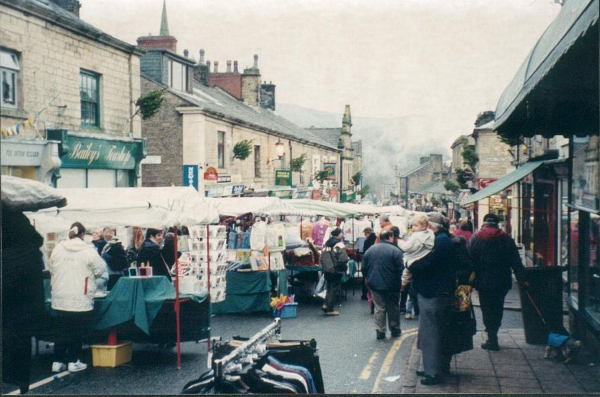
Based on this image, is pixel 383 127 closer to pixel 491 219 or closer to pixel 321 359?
pixel 491 219

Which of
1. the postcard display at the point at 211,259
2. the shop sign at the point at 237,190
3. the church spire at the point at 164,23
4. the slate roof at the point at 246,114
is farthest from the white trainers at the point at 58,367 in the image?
the shop sign at the point at 237,190

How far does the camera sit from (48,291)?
897 cm

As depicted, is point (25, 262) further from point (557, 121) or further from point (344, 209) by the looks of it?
point (344, 209)

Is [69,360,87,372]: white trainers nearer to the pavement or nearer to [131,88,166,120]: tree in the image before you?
the pavement

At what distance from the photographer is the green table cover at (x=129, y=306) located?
791 centimetres

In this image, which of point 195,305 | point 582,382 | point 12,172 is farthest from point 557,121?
point 12,172

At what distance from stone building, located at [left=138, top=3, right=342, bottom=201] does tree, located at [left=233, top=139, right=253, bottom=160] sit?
135mm

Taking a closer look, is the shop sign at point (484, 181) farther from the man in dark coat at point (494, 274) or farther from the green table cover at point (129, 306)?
the green table cover at point (129, 306)

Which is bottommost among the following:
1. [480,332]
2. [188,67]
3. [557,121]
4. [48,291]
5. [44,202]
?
[480,332]

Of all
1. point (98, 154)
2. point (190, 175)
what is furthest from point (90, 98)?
point (190, 175)

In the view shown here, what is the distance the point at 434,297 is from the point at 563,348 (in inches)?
68.3

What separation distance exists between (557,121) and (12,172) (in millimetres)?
Result: 8263

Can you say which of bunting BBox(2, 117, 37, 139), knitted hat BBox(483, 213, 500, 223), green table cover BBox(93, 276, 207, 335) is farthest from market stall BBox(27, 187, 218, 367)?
knitted hat BBox(483, 213, 500, 223)

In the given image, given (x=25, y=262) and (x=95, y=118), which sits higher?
(x=95, y=118)
